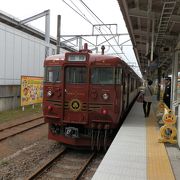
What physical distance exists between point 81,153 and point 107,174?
4481mm

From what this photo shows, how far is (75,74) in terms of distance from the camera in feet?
29.9

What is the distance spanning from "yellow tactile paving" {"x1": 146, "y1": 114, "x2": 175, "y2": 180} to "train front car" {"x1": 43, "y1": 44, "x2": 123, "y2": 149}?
129 cm

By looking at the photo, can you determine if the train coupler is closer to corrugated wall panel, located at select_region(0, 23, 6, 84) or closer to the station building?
the station building

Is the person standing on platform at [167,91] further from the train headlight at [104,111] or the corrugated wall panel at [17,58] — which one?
the corrugated wall panel at [17,58]

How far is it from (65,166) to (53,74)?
2.77 m

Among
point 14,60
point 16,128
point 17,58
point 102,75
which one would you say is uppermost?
point 17,58

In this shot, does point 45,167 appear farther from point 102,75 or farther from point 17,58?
point 17,58

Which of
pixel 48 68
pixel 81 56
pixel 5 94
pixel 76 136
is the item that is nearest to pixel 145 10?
pixel 81 56

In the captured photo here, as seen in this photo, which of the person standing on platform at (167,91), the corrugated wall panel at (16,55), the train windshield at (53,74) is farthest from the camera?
the corrugated wall panel at (16,55)

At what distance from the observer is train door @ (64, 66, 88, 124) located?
8.86 m

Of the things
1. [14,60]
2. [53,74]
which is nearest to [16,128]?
[53,74]

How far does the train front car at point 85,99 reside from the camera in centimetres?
877

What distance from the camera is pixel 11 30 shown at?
19.1m

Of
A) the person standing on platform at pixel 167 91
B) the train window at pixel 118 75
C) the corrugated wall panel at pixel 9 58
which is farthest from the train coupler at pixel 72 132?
the corrugated wall panel at pixel 9 58
